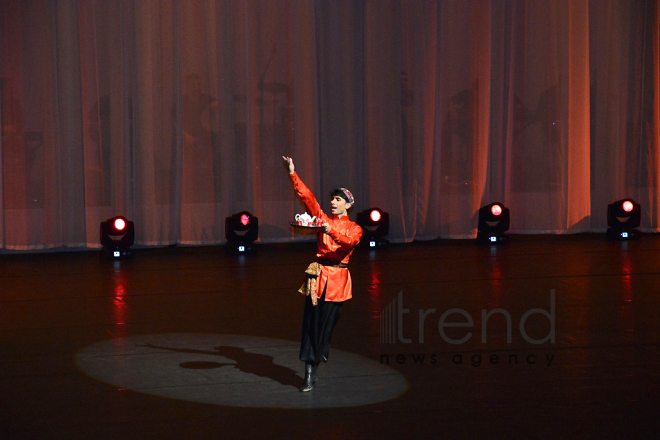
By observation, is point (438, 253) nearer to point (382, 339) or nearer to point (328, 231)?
point (382, 339)

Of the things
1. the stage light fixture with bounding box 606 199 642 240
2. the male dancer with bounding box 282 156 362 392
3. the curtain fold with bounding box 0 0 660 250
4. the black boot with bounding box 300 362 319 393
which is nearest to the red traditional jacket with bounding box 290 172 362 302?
the male dancer with bounding box 282 156 362 392

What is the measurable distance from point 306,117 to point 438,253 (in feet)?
7.13

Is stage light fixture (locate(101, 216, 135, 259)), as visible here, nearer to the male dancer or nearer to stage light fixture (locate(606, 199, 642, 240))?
the male dancer

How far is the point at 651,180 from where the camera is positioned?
30.4 ft

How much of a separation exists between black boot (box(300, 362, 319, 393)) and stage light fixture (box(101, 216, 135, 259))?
14.5 ft

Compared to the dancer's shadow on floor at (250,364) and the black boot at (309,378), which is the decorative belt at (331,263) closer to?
the black boot at (309,378)

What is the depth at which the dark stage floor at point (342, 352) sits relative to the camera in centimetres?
332

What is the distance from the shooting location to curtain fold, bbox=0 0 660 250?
8125mm

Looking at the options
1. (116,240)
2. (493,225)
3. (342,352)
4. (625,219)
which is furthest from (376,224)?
(342,352)

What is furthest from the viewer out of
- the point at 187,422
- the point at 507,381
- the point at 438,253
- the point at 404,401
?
the point at 438,253

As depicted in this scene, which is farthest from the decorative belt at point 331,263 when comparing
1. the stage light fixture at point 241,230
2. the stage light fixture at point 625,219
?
the stage light fixture at point 625,219

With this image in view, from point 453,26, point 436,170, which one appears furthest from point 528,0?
point 436,170

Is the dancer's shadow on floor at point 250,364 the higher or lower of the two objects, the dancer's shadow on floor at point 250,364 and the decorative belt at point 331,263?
the lower

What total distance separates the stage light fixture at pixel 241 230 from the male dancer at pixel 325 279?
4.24 metres
